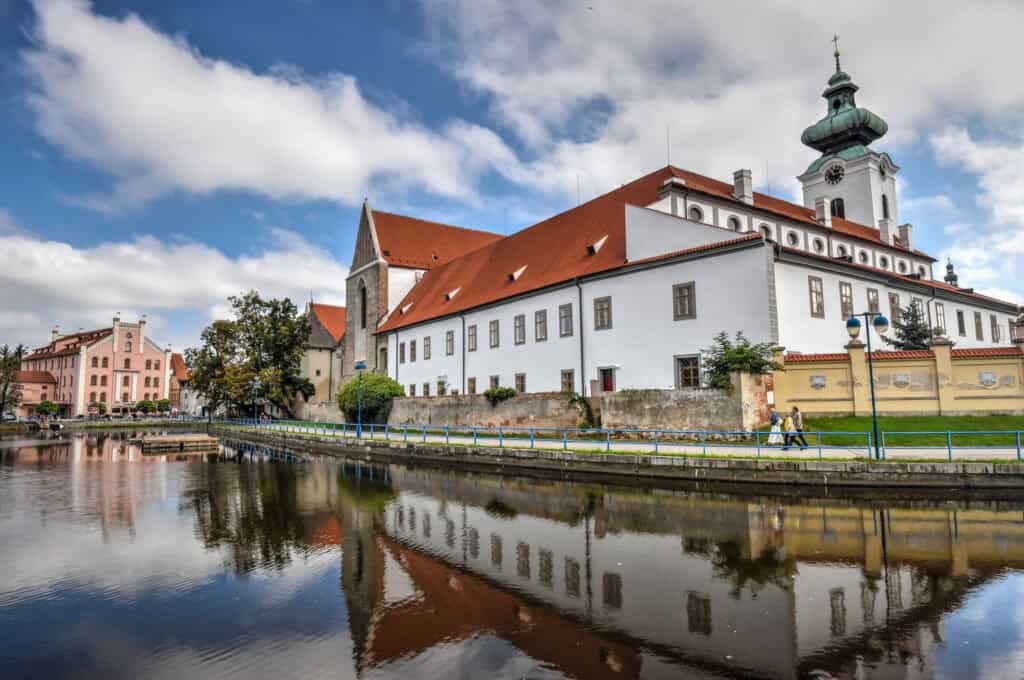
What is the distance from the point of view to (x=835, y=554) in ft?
27.9

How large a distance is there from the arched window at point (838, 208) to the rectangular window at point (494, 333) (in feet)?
99.9

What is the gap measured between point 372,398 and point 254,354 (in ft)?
58.7

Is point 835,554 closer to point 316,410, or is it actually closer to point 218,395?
point 316,410

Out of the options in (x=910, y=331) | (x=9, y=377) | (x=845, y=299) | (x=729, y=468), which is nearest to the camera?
(x=729, y=468)

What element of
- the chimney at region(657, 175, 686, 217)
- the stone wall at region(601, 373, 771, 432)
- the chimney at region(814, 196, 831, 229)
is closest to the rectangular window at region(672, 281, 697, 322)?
the stone wall at region(601, 373, 771, 432)

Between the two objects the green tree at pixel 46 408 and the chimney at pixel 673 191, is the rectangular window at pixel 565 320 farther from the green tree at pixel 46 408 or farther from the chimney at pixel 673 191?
the green tree at pixel 46 408

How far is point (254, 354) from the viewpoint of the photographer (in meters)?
48.8

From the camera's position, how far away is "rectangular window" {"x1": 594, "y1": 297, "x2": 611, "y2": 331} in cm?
2594

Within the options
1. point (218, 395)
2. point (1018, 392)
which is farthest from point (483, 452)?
point (218, 395)

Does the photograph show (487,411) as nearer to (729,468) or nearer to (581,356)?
(581,356)

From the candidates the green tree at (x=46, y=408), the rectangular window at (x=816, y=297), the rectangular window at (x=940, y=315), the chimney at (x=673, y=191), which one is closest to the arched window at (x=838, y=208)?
the rectangular window at (x=940, y=315)

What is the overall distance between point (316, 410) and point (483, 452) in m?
29.0

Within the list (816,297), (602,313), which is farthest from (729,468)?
(602,313)

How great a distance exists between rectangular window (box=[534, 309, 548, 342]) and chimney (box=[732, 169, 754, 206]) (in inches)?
480
